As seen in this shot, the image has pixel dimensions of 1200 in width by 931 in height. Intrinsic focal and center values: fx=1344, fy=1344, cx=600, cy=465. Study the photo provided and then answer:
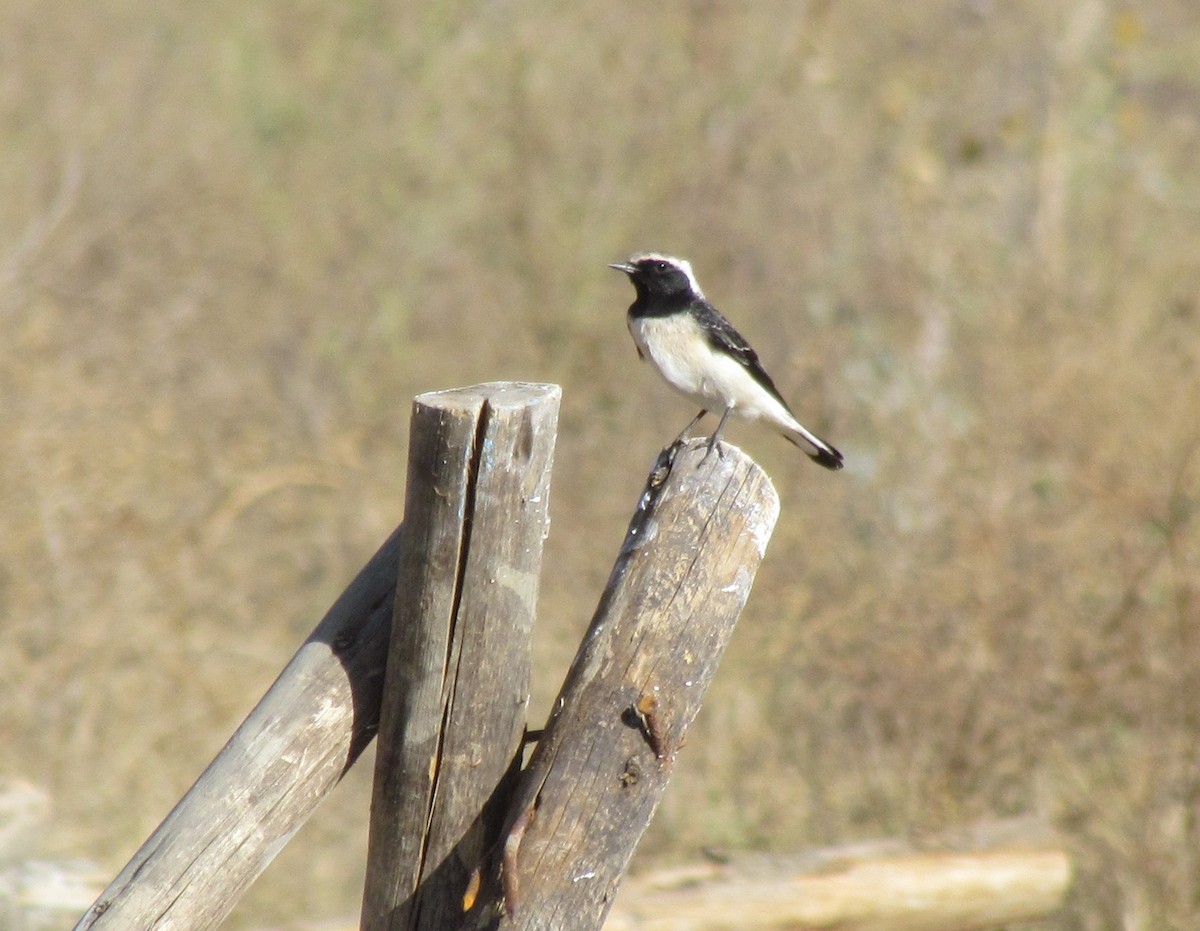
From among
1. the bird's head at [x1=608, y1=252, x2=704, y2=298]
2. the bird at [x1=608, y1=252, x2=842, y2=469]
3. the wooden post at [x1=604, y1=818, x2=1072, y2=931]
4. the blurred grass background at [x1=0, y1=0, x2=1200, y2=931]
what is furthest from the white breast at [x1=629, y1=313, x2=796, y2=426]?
the blurred grass background at [x1=0, y1=0, x2=1200, y2=931]

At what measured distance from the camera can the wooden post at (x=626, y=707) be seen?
2.25m

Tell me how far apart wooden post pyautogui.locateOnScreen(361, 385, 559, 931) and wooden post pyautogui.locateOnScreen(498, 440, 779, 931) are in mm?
106

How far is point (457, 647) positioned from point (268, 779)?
15.2 inches

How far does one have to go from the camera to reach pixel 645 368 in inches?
343

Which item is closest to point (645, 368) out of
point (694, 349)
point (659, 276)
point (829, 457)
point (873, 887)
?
point (829, 457)

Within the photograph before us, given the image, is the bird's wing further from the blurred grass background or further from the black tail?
the blurred grass background

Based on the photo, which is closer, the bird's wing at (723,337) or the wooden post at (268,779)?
the wooden post at (268,779)

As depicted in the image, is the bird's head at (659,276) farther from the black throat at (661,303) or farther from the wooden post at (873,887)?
the wooden post at (873,887)

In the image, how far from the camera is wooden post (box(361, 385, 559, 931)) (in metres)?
2.25

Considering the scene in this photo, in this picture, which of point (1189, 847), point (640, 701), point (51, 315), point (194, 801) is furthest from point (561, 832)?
point (51, 315)

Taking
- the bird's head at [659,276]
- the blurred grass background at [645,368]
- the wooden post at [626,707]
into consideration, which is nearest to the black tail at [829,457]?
the bird's head at [659,276]

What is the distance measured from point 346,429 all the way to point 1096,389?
4806 millimetres

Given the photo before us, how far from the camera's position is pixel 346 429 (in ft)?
29.6

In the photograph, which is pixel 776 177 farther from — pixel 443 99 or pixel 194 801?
pixel 194 801
